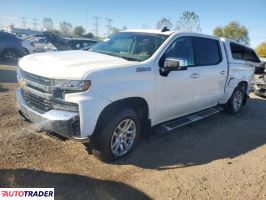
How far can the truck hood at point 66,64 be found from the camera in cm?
368

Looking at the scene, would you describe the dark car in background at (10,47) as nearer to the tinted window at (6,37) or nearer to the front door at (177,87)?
the tinted window at (6,37)

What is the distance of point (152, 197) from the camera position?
3.54 m

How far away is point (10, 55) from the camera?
14.6m

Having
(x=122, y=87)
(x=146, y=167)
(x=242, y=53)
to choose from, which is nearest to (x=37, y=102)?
(x=122, y=87)

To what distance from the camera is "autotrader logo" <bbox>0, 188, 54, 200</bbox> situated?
3.27 meters

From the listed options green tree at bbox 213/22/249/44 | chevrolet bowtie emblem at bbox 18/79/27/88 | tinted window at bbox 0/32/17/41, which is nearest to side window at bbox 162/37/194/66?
chevrolet bowtie emblem at bbox 18/79/27/88

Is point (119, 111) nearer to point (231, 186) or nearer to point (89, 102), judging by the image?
point (89, 102)

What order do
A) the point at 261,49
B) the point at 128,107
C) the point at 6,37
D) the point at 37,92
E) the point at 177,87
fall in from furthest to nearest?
1. the point at 261,49
2. the point at 6,37
3. the point at 177,87
4. the point at 128,107
5. the point at 37,92

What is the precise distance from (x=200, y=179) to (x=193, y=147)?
1.14 metres

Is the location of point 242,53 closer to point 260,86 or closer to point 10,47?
point 260,86

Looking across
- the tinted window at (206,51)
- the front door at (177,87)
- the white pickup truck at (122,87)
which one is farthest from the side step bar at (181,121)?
the tinted window at (206,51)

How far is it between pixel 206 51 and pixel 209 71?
0.42m

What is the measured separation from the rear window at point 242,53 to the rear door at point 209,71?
28.0 inches

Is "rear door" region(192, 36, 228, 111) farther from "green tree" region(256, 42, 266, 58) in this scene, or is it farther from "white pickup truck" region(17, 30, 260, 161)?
"green tree" region(256, 42, 266, 58)
